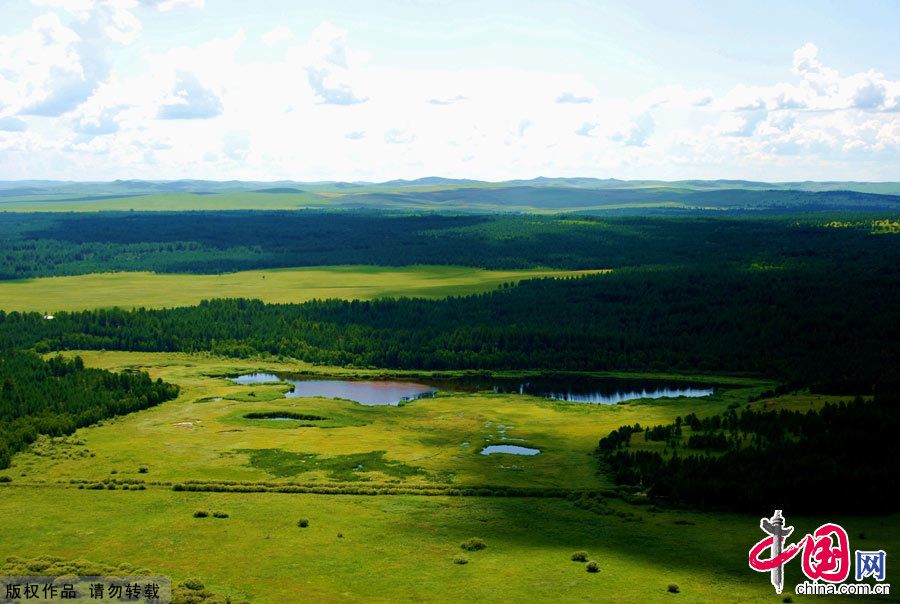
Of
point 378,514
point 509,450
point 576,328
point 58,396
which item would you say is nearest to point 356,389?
point 58,396

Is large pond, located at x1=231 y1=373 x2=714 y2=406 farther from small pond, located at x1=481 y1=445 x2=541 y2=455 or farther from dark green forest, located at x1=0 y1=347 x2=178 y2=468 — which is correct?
small pond, located at x1=481 y1=445 x2=541 y2=455

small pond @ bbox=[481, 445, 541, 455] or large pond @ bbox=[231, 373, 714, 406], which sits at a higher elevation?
small pond @ bbox=[481, 445, 541, 455]

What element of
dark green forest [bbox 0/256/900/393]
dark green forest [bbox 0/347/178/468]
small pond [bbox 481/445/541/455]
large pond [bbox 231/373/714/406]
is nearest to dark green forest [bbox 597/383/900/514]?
small pond [bbox 481/445/541/455]

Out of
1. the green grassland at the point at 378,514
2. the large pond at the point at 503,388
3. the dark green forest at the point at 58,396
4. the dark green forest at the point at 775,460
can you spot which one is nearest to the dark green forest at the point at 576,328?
the large pond at the point at 503,388

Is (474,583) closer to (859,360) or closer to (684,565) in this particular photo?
(684,565)

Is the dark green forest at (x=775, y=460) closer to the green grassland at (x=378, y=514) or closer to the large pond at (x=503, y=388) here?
the green grassland at (x=378, y=514)

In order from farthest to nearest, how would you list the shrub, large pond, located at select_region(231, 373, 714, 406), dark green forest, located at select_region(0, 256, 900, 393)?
1. dark green forest, located at select_region(0, 256, 900, 393)
2. large pond, located at select_region(231, 373, 714, 406)
3. the shrub
